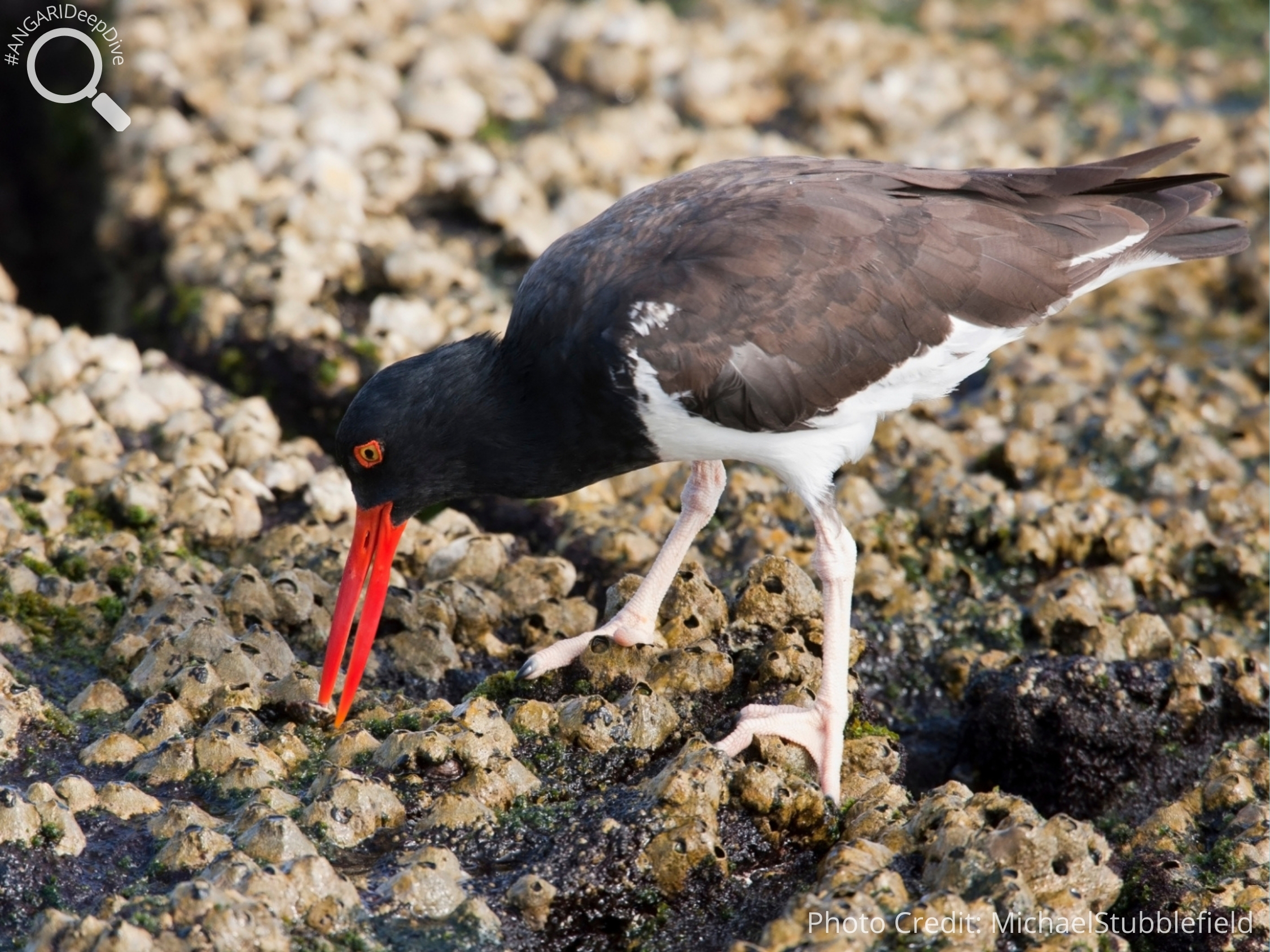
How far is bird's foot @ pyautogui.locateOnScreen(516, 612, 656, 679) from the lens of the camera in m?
4.49

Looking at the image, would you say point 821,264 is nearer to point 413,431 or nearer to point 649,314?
point 649,314

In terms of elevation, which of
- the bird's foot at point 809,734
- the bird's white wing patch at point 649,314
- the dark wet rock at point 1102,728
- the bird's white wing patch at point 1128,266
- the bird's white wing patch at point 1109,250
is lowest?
the dark wet rock at point 1102,728

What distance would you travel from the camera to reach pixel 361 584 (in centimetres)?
451

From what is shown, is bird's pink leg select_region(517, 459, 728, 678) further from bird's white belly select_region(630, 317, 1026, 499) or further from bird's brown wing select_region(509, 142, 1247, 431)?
bird's brown wing select_region(509, 142, 1247, 431)

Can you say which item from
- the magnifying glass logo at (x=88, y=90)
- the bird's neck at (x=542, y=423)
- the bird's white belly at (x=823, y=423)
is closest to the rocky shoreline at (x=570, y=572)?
the magnifying glass logo at (x=88, y=90)

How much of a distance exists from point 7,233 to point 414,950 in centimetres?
759

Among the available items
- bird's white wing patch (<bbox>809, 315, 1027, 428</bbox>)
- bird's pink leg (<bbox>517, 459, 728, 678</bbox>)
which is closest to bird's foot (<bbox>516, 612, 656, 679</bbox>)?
bird's pink leg (<bbox>517, 459, 728, 678</bbox>)

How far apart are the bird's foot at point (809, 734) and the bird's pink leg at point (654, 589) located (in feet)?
1.80

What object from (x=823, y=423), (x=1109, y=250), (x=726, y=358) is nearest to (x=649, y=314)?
(x=726, y=358)

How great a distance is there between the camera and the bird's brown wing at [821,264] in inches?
170

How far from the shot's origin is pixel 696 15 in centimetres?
1037

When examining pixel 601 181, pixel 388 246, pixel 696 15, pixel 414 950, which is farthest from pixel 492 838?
pixel 696 15

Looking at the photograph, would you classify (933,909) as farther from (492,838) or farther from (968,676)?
(968,676)

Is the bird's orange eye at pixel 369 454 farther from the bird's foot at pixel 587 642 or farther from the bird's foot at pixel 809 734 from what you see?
the bird's foot at pixel 809 734
